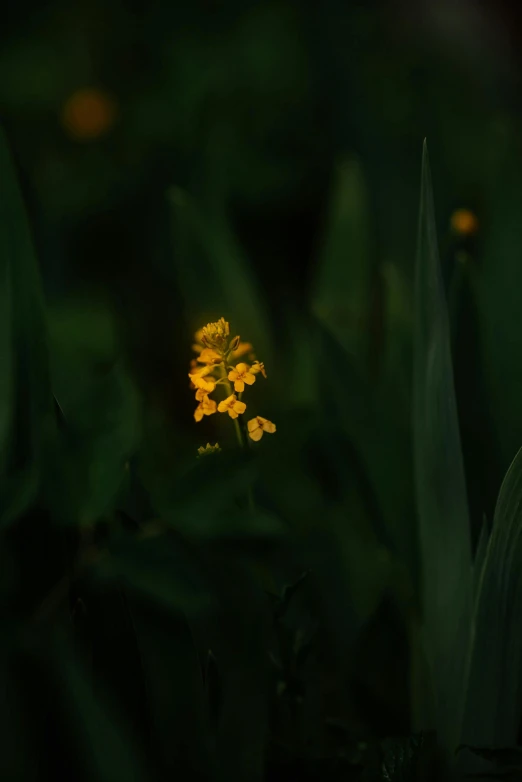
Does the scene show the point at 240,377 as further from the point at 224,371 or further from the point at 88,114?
the point at 88,114

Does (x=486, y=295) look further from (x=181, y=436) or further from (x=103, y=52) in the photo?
(x=103, y=52)

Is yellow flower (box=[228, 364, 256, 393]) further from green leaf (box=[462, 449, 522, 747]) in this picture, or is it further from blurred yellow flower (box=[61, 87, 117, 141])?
blurred yellow flower (box=[61, 87, 117, 141])

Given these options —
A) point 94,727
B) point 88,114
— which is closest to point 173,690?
point 94,727

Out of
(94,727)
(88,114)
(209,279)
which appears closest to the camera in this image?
(94,727)

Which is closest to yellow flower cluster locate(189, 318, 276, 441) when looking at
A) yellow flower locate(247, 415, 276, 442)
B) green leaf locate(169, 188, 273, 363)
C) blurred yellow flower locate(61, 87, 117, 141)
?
yellow flower locate(247, 415, 276, 442)

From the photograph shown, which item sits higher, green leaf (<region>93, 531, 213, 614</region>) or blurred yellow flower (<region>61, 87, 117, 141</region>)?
blurred yellow flower (<region>61, 87, 117, 141</region>)

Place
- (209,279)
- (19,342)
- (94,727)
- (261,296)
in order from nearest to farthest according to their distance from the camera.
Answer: (94,727)
(19,342)
(209,279)
(261,296)

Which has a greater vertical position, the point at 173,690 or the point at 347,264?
the point at 347,264
